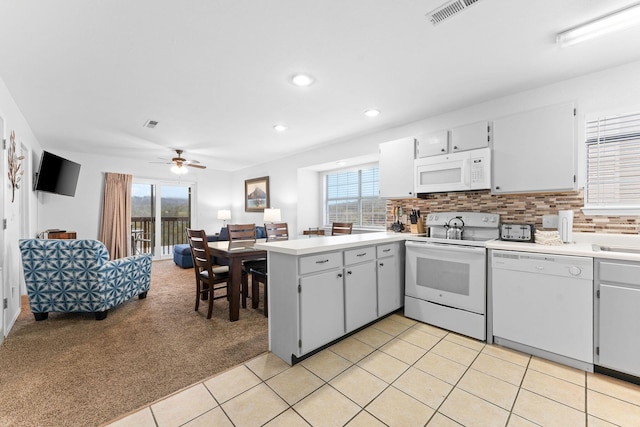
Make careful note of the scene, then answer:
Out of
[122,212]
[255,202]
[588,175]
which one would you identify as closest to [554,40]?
[588,175]

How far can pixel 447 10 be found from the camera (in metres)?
1.65

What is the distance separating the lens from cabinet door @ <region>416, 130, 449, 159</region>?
119 inches

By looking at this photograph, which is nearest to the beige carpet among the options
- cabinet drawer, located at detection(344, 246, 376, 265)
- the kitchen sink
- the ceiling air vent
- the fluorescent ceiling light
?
cabinet drawer, located at detection(344, 246, 376, 265)

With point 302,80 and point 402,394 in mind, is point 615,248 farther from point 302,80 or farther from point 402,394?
point 302,80

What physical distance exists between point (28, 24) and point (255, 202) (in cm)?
507

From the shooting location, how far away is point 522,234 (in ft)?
8.36

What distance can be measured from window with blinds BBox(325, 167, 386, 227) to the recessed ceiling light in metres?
2.44

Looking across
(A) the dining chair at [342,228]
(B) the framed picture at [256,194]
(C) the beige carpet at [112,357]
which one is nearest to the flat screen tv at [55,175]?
(C) the beige carpet at [112,357]

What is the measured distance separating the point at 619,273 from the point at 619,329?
1.26 ft

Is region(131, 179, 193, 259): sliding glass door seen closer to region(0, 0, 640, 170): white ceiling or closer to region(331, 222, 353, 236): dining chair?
region(0, 0, 640, 170): white ceiling

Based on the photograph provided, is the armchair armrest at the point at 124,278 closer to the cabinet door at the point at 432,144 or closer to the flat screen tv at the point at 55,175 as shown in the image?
the flat screen tv at the point at 55,175

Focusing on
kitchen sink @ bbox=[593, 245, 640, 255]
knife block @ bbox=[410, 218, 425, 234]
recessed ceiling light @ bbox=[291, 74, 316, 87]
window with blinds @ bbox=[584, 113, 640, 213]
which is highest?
recessed ceiling light @ bbox=[291, 74, 316, 87]

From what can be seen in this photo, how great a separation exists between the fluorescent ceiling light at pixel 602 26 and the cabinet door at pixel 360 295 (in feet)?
7.18

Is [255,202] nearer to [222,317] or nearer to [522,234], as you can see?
[222,317]
